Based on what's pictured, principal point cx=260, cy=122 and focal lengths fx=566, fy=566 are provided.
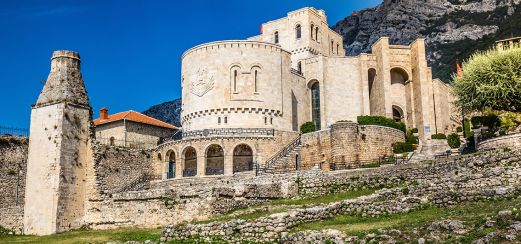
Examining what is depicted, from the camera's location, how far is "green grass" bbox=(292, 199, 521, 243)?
63.5 feet

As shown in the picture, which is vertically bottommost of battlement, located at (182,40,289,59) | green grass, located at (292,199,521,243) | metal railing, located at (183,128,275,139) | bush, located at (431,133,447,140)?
green grass, located at (292,199,521,243)

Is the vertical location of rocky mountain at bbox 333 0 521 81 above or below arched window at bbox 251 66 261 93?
above

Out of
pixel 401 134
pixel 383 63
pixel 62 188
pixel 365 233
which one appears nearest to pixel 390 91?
pixel 383 63

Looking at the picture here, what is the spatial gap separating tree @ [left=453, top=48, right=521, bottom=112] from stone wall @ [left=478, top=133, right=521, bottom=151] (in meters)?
6.45

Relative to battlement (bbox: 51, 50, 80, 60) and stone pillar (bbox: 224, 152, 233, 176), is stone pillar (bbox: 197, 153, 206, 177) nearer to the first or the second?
stone pillar (bbox: 224, 152, 233, 176)

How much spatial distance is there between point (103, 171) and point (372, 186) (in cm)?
2036

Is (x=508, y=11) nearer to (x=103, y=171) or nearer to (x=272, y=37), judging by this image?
(x=272, y=37)

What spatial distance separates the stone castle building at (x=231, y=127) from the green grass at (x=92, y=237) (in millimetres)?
1905

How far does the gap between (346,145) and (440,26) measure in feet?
293

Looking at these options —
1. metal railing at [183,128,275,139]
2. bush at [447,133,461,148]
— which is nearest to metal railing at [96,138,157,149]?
metal railing at [183,128,275,139]

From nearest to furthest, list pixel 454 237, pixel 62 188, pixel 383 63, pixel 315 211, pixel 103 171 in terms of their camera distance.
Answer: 1. pixel 454 237
2. pixel 315 211
3. pixel 62 188
4. pixel 103 171
5. pixel 383 63

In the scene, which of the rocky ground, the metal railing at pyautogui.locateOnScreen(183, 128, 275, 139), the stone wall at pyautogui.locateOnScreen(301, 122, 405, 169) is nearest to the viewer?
the rocky ground

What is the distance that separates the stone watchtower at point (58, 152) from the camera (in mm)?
36438

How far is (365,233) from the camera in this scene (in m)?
19.9
